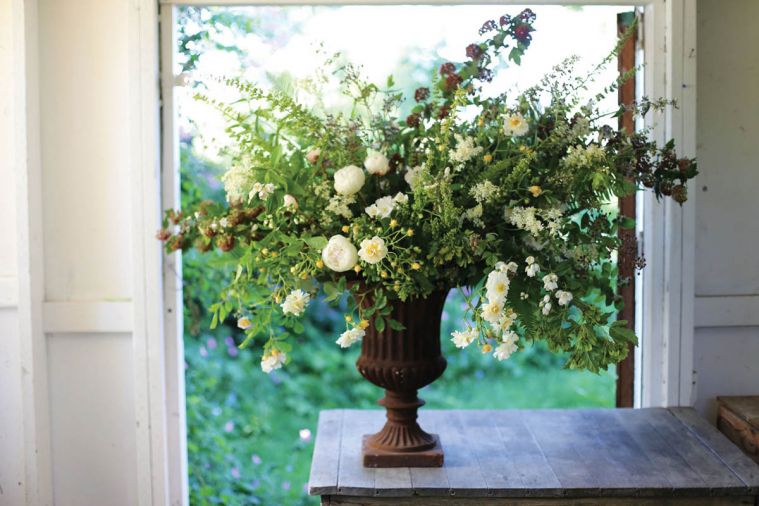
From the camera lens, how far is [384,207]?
6.26ft

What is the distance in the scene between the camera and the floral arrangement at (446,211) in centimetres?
190

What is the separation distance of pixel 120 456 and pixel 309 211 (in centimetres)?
111

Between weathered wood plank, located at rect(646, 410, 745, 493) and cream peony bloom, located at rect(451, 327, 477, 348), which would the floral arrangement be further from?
weathered wood plank, located at rect(646, 410, 745, 493)

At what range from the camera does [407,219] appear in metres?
1.95

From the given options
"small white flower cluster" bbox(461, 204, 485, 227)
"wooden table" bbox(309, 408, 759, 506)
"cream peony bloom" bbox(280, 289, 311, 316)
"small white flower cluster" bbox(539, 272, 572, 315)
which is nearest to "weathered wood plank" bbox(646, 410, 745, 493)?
"wooden table" bbox(309, 408, 759, 506)

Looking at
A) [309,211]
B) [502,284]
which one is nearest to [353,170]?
[309,211]

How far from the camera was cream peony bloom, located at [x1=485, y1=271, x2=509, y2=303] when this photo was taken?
181 cm

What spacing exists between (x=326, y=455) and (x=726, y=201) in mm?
1441

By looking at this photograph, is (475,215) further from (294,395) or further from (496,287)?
(294,395)

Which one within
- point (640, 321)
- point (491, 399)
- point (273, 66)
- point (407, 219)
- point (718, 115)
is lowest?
point (491, 399)

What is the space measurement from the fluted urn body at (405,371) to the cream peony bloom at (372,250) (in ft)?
0.82

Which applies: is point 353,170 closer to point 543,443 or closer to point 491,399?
point 543,443

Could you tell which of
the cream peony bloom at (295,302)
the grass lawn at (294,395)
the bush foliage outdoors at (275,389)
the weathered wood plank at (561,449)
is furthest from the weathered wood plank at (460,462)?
the grass lawn at (294,395)

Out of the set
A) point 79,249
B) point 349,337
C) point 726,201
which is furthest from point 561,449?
point 79,249
